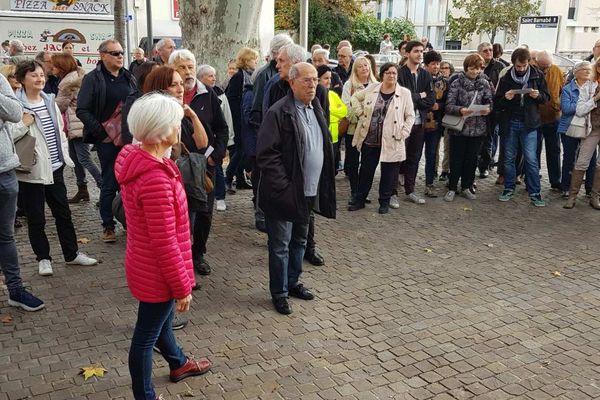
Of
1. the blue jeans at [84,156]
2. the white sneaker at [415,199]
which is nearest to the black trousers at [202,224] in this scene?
the blue jeans at [84,156]

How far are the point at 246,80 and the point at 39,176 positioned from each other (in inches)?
140

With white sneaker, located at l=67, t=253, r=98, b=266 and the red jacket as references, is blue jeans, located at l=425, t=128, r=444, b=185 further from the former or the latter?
the red jacket

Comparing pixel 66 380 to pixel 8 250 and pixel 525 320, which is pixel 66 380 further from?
pixel 525 320

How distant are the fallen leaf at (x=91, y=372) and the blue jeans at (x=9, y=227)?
1.33m

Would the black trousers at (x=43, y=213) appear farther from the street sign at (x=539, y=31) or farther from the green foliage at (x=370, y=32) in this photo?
the green foliage at (x=370, y=32)

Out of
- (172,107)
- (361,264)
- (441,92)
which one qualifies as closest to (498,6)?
(441,92)

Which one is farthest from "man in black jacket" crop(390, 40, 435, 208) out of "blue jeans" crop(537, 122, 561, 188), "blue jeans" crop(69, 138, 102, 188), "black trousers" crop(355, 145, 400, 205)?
"blue jeans" crop(69, 138, 102, 188)

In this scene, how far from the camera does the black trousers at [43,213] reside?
5.29 metres

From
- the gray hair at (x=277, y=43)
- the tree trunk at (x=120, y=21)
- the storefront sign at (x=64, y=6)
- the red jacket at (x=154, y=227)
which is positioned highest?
the storefront sign at (x=64, y=6)

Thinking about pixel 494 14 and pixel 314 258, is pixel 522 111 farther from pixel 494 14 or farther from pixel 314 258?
pixel 494 14

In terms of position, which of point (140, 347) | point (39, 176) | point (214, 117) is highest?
point (214, 117)

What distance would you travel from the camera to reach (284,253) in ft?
16.3

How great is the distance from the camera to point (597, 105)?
26.5ft

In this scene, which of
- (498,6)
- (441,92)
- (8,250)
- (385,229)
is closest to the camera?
(8,250)
